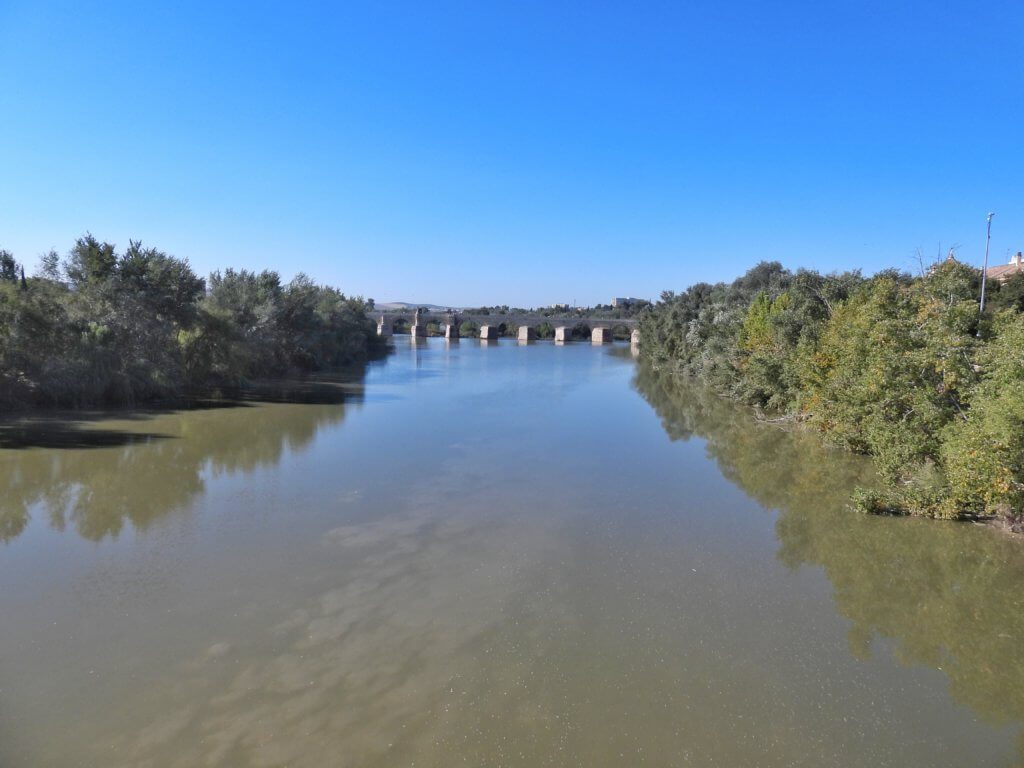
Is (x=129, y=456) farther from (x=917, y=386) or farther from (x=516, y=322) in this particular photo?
(x=516, y=322)

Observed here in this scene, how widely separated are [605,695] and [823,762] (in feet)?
7.13

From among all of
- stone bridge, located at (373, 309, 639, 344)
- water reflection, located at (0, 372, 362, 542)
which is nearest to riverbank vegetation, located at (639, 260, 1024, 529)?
water reflection, located at (0, 372, 362, 542)

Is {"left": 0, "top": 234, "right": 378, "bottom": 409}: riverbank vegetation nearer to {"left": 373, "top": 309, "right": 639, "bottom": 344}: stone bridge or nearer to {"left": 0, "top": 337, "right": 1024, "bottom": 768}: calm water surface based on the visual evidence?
{"left": 0, "top": 337, "right": 1024, "bottom": 768}: calm water surface

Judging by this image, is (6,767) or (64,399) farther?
(64,399)

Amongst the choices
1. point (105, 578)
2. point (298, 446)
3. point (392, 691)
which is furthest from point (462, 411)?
point (392, 691)

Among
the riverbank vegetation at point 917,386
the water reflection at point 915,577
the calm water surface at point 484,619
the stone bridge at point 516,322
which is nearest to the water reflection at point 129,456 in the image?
the calm water surface at point 484,619

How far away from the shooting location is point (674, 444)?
23.0 meters

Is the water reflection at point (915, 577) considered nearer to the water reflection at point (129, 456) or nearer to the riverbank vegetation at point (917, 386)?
the riverbank vegetation at point (917, 386)

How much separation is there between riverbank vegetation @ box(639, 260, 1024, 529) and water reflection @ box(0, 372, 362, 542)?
1546 centimetres

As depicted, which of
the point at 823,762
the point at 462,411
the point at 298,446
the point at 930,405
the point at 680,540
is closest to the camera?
the point at 823,762

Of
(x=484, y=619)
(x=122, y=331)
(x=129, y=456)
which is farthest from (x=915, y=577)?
(x=122, y=331)

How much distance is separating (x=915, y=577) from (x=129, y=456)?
19.0 metres

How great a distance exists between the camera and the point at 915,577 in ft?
35.7

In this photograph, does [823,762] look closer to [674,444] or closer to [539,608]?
[539,608]
